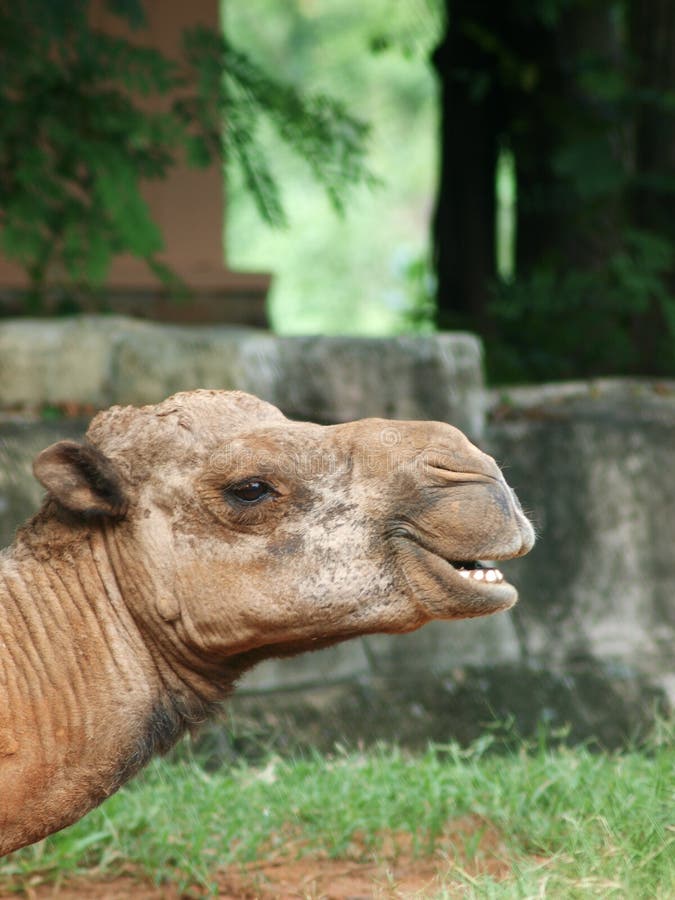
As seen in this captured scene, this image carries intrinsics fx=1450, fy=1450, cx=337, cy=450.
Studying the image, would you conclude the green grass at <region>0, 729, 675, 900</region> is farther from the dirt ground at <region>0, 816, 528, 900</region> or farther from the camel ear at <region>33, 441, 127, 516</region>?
the camel ear at <region>33, 441, 127, 516</region>

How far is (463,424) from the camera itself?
660 centimetres

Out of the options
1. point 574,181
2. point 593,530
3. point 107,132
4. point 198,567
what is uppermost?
point 107,132

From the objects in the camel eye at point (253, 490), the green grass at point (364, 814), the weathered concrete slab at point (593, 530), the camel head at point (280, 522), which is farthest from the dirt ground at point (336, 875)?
the weathered concrete slab at point (593, 530)

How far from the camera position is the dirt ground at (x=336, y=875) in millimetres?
4387

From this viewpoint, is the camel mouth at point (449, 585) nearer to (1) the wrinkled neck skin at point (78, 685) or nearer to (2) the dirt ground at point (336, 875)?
(1) the wrinkled neck skin at point (78, 685)

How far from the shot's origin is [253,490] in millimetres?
3463

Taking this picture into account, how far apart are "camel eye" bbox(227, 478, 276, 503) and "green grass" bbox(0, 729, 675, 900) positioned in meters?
1.31

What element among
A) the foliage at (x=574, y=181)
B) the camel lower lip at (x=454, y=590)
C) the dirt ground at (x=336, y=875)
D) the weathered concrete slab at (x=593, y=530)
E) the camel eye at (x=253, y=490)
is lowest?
the dirt ground at (x=336, y=875)

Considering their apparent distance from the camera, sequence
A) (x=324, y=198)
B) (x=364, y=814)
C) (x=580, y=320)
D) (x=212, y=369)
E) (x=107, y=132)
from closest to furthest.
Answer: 1. (x=364, y=814)
2. (x=212, y=369)
3. (x=107, y=132)
4. (x=580, y=320)
5. (x=324, y=198)

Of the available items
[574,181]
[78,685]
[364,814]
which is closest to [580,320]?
[574,181]

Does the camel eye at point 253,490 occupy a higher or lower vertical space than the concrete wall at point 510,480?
higher

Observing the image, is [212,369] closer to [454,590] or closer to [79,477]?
[79,477]

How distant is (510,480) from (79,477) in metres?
3.70

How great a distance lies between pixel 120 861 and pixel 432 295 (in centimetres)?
634
